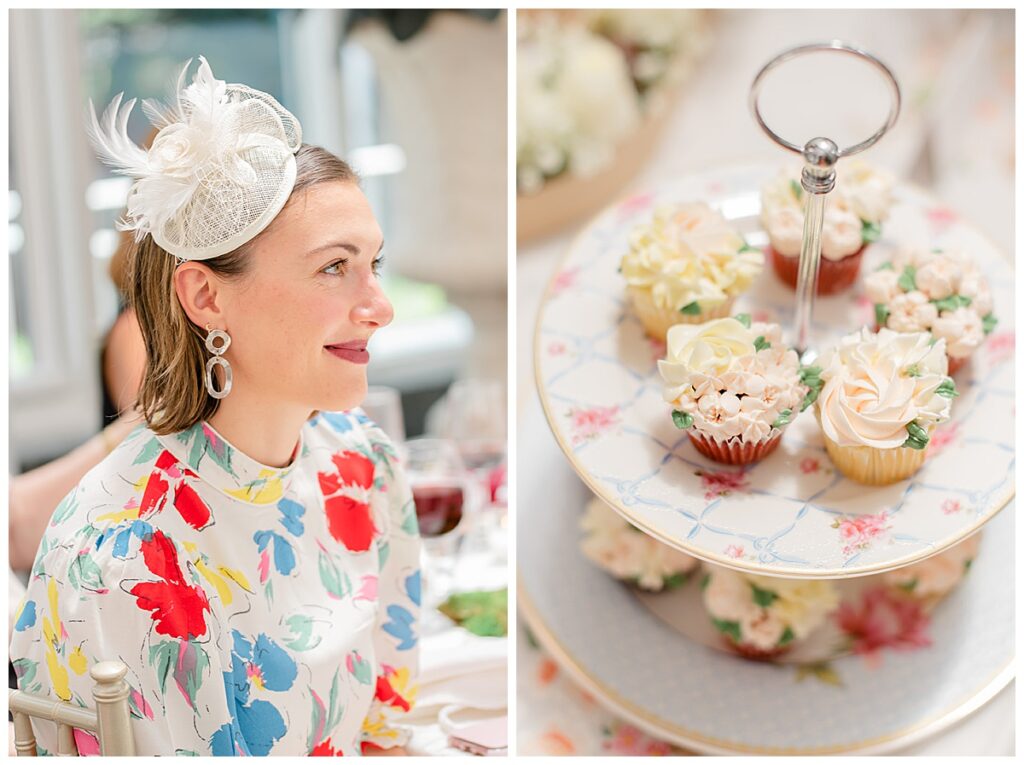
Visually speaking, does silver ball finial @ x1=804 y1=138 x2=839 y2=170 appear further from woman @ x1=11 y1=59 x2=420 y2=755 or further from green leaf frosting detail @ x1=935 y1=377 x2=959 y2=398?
woman @ x1=11 y1=59 x2=420 y2=755

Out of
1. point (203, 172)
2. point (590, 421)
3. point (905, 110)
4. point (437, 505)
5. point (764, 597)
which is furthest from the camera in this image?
point (905, 110)

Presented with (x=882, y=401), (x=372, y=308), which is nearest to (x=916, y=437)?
(x=882, y=401)

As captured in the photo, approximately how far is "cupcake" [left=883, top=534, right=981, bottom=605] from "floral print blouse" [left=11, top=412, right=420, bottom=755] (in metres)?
0.67

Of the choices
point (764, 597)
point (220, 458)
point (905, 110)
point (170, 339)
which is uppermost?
point (905, 110)

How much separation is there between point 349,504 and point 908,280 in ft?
2.08

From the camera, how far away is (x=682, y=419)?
1040 millimetres

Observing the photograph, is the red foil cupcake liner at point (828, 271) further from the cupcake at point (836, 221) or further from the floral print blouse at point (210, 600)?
the floral print blouse at point (210, 600)

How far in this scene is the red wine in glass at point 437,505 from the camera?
1449 millimetres

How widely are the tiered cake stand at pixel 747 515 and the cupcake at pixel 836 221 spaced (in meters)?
0.04

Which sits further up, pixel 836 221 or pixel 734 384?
pixel 836 221

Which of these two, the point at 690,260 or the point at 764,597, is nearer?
the point at 690,260

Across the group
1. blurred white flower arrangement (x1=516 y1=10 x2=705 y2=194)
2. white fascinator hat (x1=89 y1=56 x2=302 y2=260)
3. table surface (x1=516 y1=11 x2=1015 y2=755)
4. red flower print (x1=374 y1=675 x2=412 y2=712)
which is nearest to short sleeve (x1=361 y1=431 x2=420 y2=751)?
red flower print (x1=374 y1=675 x2=412 y2=712)

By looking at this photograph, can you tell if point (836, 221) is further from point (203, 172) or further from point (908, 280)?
point (203, 172)

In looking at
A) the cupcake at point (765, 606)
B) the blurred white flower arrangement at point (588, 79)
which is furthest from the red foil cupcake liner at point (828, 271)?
the blurred white flower arrangement at point (588, 79)
